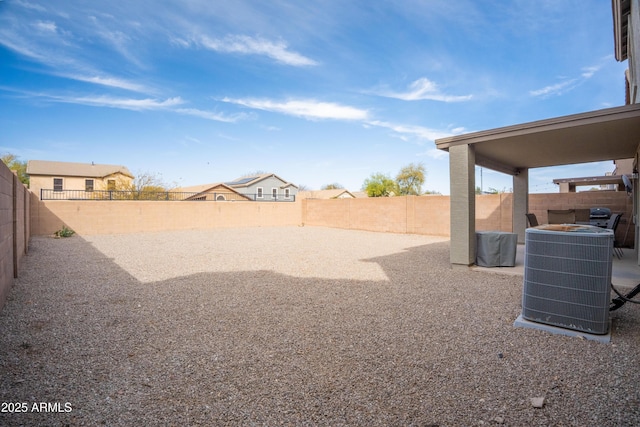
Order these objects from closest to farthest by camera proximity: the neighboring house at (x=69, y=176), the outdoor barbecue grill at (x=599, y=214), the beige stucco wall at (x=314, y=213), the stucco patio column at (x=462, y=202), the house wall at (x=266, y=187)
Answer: the stucco patio column at (x=462, y=202), the outdoor barbecue grill at (x=599, y=214), the beige stucco wall at (x=314, y=213), the neighboring house at (x=69, y=176), the house wall at (x=266, y=187)

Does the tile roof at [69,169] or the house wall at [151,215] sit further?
the tile roof at [69,169]

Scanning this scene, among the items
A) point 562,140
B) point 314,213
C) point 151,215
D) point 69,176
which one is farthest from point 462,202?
point 69,176

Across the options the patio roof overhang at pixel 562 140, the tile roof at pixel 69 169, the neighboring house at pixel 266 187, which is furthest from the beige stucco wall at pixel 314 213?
the tile roof at pixel 69 169

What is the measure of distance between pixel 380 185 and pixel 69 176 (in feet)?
99.1

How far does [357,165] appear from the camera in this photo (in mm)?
38500

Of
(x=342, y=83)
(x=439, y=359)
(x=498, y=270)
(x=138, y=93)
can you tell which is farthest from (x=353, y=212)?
(x=439, y=359)

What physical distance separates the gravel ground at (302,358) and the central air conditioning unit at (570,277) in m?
0.21

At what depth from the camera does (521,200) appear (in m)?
9.69

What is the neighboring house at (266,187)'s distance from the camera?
1305 inches

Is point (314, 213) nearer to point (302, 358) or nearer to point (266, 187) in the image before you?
point (266, 187)

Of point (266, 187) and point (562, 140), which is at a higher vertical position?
point (266, 187)

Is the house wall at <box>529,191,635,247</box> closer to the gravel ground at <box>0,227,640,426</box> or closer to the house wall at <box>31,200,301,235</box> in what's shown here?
the gravel ground at <box>0,227,640,426</box>

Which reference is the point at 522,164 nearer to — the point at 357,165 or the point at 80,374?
the point at 80,374

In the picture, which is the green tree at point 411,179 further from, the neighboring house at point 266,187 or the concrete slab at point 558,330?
the concrete slab at point 558,330
